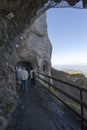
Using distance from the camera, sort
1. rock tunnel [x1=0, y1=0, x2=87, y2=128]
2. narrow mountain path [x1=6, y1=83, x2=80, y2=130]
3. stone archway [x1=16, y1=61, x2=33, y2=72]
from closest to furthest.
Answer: narrow mountain path [x1=6, y1=83, x2=80, y2=130], rock tunnel [x1=0, y1=0, x2=87, y2=128], stone archway [x1=16, y1=61, x2=33, y2=72]

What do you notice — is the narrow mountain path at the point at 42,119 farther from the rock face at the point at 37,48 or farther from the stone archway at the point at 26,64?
the stone archway at the point at 26,64

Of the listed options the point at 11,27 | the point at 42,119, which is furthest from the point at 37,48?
the point at 42,119

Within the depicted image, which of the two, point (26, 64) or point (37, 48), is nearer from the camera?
point (26, 64)

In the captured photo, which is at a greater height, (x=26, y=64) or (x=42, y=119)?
(x=26, y=64)

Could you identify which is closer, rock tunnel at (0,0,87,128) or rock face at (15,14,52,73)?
rock tunnel at (0,0,87,128)

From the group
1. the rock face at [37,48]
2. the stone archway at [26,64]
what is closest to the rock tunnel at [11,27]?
the rock face at [37,48]

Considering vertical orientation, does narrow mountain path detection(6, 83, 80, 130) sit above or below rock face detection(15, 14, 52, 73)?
below

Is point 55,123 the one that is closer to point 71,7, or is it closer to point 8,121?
point 8,121

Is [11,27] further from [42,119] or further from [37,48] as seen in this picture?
[37,48]

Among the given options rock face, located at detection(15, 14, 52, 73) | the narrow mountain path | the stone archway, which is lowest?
the narrow mountain path

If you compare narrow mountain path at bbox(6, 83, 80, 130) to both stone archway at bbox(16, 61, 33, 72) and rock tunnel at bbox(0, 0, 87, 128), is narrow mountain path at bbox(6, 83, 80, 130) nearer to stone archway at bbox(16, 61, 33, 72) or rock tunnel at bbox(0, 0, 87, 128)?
rock tunnel at bbox(0, 0, 87, 128)

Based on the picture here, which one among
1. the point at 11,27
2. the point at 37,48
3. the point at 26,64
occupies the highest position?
the point at 37,48

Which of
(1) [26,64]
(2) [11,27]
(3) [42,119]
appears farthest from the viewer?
(1) [26,64]

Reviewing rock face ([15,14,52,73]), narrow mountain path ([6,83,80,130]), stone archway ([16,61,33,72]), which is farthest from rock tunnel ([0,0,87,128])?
stone archway ([16,61,33,72])
